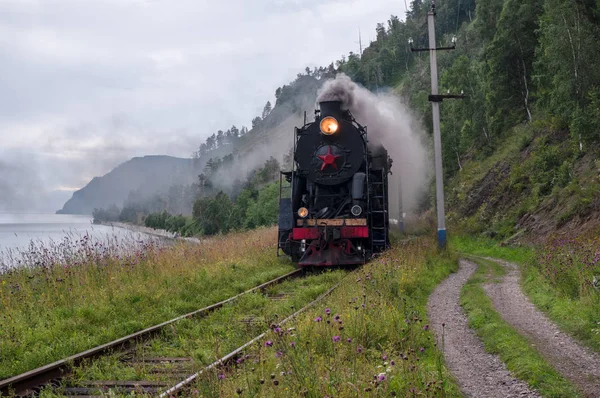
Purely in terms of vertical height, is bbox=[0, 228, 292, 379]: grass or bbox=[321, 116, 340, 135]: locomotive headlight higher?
bbox=[321, 116, 340, 135]: locomotive headlight

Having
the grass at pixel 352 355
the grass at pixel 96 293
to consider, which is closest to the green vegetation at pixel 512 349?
the grass at pixel 352 355

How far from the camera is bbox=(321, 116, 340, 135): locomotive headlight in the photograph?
16.5m

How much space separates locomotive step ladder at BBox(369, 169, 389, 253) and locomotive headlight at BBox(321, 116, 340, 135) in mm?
1875

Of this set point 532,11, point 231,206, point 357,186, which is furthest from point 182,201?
point 357,186

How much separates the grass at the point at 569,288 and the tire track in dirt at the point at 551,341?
6.4 inches

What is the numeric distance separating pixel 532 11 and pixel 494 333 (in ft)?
108

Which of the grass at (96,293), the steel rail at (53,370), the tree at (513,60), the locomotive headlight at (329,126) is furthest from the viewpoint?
the tree at (513,60)

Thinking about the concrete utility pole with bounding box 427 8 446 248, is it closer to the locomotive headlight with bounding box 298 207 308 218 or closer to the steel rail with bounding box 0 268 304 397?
the locomotive headlight with bounding box 298 207 308 218

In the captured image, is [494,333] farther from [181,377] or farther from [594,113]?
[594,113]

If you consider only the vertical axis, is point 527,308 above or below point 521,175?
below

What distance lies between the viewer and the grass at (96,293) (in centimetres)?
782

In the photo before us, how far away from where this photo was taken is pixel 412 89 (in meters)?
92.5

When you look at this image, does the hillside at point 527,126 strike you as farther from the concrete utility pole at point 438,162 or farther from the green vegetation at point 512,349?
the green vegetation at point 512,349

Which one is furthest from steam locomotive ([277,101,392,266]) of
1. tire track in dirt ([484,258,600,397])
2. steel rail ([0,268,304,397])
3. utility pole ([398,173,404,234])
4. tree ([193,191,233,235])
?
tree ([193,191,233,235])
